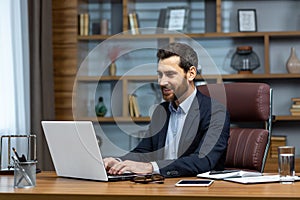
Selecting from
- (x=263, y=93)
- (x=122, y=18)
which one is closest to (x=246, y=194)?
(x=263, y=93)

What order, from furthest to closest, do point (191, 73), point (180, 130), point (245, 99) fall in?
1. point (245, 99)
2. point (180, 130)
3. point (191, 73)

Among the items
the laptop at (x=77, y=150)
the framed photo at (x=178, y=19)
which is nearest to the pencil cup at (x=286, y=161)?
the laptop at (x=77, y=150)

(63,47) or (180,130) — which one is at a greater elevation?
(63,47)

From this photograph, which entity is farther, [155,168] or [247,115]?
[247,115]

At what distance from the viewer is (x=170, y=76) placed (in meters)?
2.50

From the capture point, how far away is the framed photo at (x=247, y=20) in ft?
17.7

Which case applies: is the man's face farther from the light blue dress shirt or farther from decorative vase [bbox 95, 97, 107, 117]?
decorative vase [bbox 95, 97, 107, 117]

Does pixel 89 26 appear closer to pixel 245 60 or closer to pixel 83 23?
pixel 83 23

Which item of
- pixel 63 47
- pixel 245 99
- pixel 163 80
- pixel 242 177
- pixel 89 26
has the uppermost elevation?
pixel 89 26

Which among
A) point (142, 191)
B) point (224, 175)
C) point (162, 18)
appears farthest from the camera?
point (162, 18)

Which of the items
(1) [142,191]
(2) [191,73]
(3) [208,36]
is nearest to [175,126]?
(2) [191,73]

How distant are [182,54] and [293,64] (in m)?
2.89

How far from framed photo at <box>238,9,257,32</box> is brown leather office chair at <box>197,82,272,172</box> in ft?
7.17

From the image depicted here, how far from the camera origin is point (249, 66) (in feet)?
17.6
